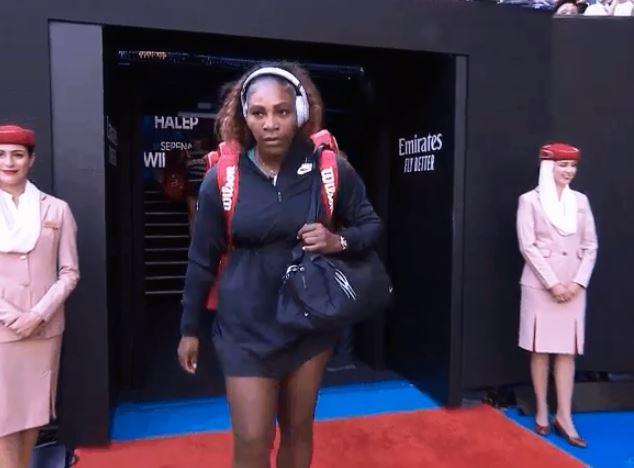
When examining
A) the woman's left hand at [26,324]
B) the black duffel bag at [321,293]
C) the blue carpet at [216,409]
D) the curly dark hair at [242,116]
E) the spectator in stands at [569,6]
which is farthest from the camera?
the spectator in stands at [569,6]

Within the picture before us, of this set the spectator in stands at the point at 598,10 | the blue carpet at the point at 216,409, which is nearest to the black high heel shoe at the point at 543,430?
the blue carpet at the point at 216,409

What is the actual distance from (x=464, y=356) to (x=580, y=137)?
1.74 meters

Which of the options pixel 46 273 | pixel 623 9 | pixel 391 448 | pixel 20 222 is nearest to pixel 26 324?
pixel 46 273

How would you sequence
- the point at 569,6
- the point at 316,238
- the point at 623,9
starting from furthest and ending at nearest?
1. the point at 569,6
2. the point at 623,9
3. the point at 316,238

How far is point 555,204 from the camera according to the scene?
3.84 meters

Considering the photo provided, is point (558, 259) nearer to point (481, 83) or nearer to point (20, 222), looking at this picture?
point (481, 83)

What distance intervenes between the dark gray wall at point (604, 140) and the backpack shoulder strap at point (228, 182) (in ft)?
9.96

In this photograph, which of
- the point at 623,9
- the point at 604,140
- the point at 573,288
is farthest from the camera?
the point at 623,9

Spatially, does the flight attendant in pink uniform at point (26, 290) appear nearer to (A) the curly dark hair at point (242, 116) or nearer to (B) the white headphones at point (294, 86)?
(A) the curly dark hair at point (242, 116)

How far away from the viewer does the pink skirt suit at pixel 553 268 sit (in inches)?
150

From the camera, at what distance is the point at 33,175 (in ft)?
11.2

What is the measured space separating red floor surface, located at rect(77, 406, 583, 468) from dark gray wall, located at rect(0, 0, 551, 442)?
0.31 meters

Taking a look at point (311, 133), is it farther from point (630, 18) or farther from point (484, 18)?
point (630, 18)

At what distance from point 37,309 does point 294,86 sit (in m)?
1.54
